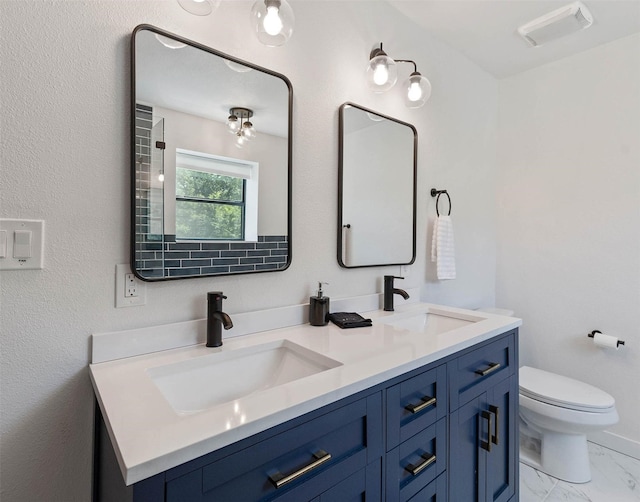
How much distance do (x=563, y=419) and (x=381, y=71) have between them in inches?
74.9

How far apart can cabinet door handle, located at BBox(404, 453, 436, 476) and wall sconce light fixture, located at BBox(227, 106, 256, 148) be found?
46.4 inches

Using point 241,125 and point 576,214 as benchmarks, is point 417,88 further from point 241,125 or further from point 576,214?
point 576,214

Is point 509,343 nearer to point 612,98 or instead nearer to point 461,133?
point 461,133

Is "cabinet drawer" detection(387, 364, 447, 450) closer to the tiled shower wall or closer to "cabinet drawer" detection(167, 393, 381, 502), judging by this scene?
"cabinet drawer" detection(167, 393, 381, 502)

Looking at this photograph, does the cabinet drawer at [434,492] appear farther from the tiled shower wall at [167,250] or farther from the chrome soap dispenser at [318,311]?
the tiled shower wall at [167,250]

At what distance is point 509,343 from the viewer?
4.92 feet

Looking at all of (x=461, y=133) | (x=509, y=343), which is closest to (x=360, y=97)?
(x=461, y=133)

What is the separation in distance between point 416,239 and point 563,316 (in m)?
1.26

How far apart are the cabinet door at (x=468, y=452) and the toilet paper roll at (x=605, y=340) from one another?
52.2 inches

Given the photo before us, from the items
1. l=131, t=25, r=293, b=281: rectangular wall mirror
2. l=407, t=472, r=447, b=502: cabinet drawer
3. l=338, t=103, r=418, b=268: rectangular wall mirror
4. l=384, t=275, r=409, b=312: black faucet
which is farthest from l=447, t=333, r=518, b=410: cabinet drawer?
l=131, t=25, r=293, b=281: rectangular wall mirror

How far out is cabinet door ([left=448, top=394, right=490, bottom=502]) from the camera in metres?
1.19

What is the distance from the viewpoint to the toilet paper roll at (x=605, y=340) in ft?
6.82

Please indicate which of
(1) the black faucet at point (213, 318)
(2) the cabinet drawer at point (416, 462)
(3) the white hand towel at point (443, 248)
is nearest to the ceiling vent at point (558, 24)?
(3) the white hand towel at point (443, 248)

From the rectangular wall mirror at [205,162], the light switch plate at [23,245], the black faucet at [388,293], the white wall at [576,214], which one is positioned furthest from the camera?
→ the white wall at [576,214]
